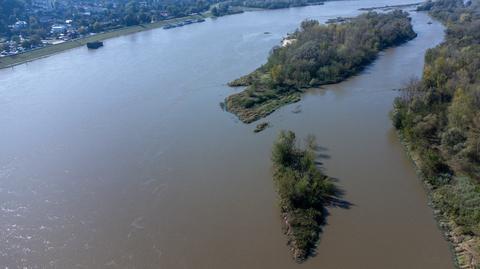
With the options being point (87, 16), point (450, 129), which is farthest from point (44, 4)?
point (450, 129)

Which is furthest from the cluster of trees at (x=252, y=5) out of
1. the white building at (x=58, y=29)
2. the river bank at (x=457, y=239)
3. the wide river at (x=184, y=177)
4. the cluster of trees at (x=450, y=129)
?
the river bank at (x=457, y=239)

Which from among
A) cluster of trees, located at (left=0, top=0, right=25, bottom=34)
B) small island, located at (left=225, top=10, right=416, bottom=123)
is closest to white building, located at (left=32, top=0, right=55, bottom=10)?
cluster of trees, located at (left=0, top=0, right=25, bottom=34)

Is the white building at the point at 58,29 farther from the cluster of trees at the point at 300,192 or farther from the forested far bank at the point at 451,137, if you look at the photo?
the forested far bank at the point at 451,137

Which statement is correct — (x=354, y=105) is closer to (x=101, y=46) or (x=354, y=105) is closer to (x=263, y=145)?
(x=263, y=145)

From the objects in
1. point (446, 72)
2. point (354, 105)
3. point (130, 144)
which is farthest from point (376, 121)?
point (130, 144)

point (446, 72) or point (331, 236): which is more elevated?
point (446, 72)

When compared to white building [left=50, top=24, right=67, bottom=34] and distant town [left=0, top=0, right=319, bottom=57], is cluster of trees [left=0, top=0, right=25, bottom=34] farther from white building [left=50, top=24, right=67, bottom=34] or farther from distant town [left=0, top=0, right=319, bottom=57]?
white building [left=50, top=24, right=67, bottom=34]
